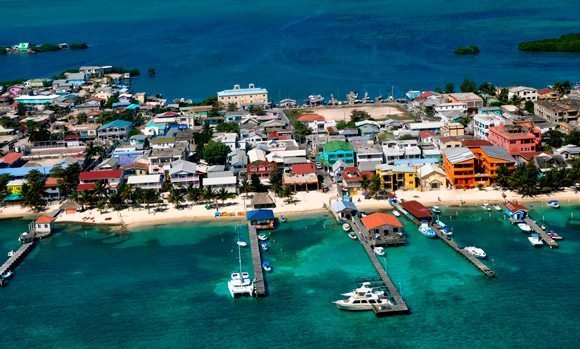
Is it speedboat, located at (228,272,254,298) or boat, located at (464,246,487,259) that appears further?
boat, located at (464,246,487,259)

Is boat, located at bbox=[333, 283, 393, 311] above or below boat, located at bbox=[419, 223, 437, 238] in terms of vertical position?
below

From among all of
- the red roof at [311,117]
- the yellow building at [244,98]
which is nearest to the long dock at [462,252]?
the red roof at [311,117]

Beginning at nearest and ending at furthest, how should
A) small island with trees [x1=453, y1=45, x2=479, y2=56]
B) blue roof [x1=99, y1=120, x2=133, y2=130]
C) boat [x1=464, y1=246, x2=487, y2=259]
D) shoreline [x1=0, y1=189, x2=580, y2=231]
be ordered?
boat [x1=464, y1=246, x2=487, y2=259] → shoreline [x1=0, y1=189, x2=580, y2=231] → blue roof [x1=99, y1=120, x2=133, y2=130] → small island with trees [x1=453, y1=45, x2=479, y2=56]

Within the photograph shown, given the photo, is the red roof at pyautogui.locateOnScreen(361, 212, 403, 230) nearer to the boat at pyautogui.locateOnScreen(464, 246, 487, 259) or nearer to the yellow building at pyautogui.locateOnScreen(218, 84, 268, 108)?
→ the boat at pyautogui.locateOnScreen(464, 246, 487, 259)

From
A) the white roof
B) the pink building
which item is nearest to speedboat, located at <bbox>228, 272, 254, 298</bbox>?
the white roof

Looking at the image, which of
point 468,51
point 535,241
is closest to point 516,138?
point 535,241

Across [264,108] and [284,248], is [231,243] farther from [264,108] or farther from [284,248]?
[264,108]

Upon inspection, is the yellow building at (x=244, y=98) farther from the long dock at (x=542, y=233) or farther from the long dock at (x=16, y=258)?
the long dock at (x=542, y=233)
